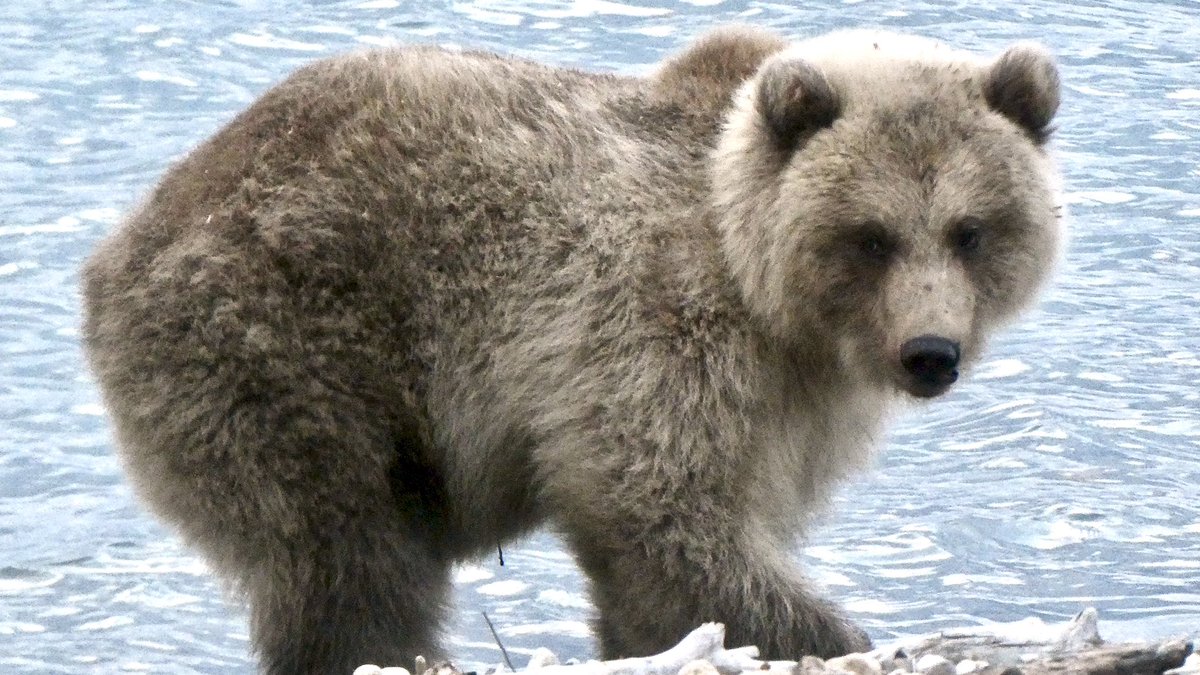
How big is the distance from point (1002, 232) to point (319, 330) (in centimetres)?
204

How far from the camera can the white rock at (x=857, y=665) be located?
17.3 ft

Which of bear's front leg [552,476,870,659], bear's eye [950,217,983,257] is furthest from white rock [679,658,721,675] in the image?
bear's eye [950,217,983,257]

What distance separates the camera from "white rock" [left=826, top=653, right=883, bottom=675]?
526cm

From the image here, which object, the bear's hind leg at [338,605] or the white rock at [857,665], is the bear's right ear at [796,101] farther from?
the bear's hind leg at [338,605]

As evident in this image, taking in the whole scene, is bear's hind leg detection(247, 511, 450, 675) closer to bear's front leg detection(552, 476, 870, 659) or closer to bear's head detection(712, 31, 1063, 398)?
bear's front leg detection(552, 476, 870, 659)

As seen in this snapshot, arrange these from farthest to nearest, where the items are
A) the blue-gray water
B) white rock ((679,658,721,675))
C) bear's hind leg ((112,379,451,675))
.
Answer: the blue-gray water → bear's hind leg ((112,379,451,675)) → white rock ((679,658,721,675))

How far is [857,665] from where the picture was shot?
209 inches

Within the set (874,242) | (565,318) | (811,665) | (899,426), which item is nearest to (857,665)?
(811,665)

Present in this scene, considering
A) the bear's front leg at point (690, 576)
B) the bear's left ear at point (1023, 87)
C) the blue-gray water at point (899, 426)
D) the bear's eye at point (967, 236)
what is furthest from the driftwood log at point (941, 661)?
the blue-gray water at point (899, 426)

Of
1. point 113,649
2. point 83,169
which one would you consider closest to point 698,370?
point 113,649

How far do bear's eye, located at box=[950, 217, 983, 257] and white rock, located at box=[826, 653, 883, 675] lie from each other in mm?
1248

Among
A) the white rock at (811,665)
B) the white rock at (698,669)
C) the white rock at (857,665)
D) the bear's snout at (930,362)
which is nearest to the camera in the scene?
the white rock at (698,669)

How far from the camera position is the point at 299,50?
1530 cm

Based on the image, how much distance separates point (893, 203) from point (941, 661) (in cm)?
131
